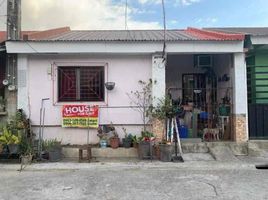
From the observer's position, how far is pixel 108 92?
12.2 metres

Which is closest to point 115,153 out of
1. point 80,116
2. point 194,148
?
point 80,116

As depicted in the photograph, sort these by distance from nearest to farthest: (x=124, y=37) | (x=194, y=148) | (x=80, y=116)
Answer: (x=194, y=148) → (x=80, y=116) → (x=124, y=37)

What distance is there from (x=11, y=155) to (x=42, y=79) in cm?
262

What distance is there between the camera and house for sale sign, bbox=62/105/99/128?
12055 millimetres

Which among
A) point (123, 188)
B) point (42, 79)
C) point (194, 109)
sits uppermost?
point (42, 79)

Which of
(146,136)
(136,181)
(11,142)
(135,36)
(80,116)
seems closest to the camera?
(136,181)

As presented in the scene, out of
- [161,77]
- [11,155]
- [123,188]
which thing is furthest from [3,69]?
[123,188]

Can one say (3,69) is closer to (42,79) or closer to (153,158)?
(42,79)

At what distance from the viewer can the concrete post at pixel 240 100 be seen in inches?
471

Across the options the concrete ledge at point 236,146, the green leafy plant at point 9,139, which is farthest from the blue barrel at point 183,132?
the green leafy plant at point 9,139

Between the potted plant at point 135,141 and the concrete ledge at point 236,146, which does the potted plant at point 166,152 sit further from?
the concrete ledge at point 236,146

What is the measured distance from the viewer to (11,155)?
1101cm

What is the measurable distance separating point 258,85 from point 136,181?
22.8ft

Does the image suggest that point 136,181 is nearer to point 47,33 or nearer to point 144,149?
point 144,149
